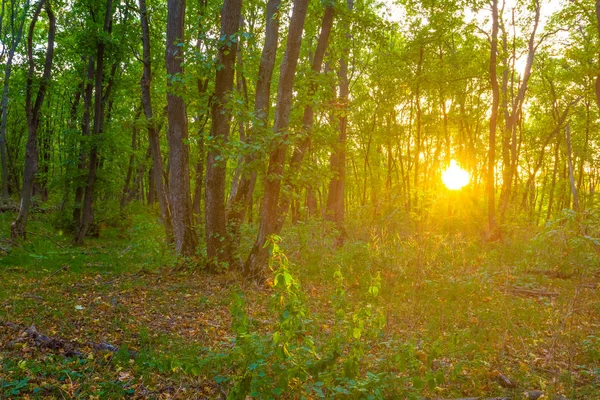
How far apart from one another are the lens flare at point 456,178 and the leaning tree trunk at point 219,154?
74.3 feet

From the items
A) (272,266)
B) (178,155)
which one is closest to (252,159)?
(178,155)

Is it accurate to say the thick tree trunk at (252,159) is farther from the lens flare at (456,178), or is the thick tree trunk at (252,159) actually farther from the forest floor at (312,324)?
Answer: the lens flare at (456,178)

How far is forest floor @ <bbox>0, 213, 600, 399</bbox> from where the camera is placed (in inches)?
135

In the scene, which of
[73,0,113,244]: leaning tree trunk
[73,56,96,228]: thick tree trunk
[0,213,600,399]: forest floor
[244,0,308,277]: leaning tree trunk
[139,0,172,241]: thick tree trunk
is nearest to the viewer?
[0,213,600,399]: forest floor

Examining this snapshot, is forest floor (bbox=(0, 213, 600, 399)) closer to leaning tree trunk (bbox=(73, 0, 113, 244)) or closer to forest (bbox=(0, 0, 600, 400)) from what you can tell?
forest (bbox=(0, 0, 600, 400))

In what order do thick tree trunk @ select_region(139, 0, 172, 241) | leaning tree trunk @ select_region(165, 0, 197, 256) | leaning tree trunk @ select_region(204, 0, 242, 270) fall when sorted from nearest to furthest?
leaning tree trunk @ select_region(204, 0, 242, 270), leaning tree trunk @ select_region(165, 0, 197, 256), thick tree trunk @ select_region(139, 0, 172, 241)

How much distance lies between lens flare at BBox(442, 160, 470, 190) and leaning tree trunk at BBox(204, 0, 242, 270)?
22.6 m

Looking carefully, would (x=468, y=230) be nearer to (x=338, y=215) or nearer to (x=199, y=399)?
(x=338, y=215)

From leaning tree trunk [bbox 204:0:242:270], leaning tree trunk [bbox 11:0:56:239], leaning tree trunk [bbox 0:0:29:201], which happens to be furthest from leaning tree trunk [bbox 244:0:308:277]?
leaning tree trunk [bbox 0:0:29:201]

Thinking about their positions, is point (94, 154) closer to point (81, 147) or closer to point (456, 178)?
point (81, 147)

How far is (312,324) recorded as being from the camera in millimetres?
3803

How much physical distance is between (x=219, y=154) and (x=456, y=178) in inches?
967

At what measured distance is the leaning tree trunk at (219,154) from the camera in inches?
329

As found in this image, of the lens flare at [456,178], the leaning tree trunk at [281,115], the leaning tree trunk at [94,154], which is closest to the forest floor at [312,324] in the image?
the leaning tree trunk at [94,154]
